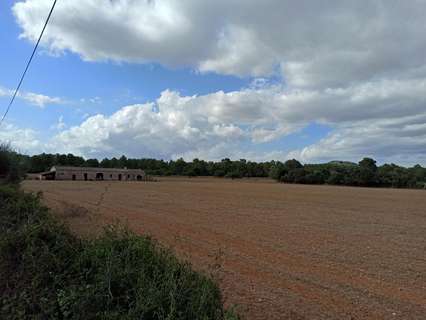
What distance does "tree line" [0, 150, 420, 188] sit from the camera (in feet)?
353

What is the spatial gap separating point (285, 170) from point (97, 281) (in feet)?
400

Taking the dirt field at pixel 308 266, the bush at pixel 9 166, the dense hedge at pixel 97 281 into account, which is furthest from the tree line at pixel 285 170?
the dense hedge at pixel 97 281

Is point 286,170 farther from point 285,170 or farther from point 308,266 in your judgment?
point 308,266

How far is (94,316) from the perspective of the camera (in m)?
3.59

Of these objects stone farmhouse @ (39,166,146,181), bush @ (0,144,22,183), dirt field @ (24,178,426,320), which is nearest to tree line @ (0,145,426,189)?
stone farmhouse @ (39,166,146,181)

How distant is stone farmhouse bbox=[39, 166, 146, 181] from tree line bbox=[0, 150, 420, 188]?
251 inches

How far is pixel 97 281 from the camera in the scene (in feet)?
13.4

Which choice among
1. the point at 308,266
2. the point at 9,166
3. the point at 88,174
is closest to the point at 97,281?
the point at 308,266

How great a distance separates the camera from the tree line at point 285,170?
107500 millimetres

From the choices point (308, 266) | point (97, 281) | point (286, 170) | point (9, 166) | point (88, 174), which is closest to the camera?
point (97, 281)

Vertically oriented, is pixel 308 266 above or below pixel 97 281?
below

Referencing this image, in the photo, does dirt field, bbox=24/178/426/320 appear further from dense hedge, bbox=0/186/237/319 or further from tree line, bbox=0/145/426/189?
tree line, bbox=0/145/426/189

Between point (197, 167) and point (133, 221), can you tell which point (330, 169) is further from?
point (133, 221)

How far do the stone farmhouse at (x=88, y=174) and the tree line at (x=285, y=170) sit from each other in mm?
6367
